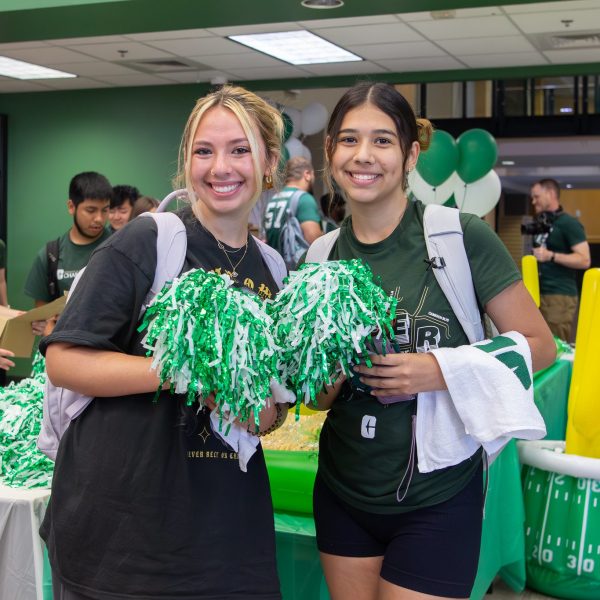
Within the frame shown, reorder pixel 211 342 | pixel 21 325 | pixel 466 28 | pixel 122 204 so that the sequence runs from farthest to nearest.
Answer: pixel 466 28 → pixel 122 204 → pixel 21 325 → pixel 211 342

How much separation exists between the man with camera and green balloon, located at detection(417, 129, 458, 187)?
0.68 meters

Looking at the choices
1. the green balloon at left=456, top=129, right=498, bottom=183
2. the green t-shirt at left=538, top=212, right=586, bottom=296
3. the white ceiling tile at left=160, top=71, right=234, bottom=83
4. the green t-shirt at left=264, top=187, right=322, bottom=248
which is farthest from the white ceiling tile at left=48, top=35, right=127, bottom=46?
the green t-shirt at left=538, top=212, right=586, bottom=296

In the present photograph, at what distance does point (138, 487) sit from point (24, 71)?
8.67m

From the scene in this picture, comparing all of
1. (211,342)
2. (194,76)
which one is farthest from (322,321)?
(194,76)

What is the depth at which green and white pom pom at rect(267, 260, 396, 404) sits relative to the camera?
1.35 m

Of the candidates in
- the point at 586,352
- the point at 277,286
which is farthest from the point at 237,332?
the point at 586,352

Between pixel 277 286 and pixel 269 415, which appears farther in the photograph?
pixel 277 286

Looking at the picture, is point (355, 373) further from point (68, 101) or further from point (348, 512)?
point (68, 101)

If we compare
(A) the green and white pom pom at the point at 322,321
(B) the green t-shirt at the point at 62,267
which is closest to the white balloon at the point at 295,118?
(B) the green t-shirt at the point at 62,267

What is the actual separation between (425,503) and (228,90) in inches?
32.0

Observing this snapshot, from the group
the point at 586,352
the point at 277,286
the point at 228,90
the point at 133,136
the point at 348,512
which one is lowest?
the point at 348,512

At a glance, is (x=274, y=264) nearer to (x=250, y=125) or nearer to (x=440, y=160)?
(x=250, y=125)

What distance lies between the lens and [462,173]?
6.74 metres

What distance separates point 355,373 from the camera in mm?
1597
